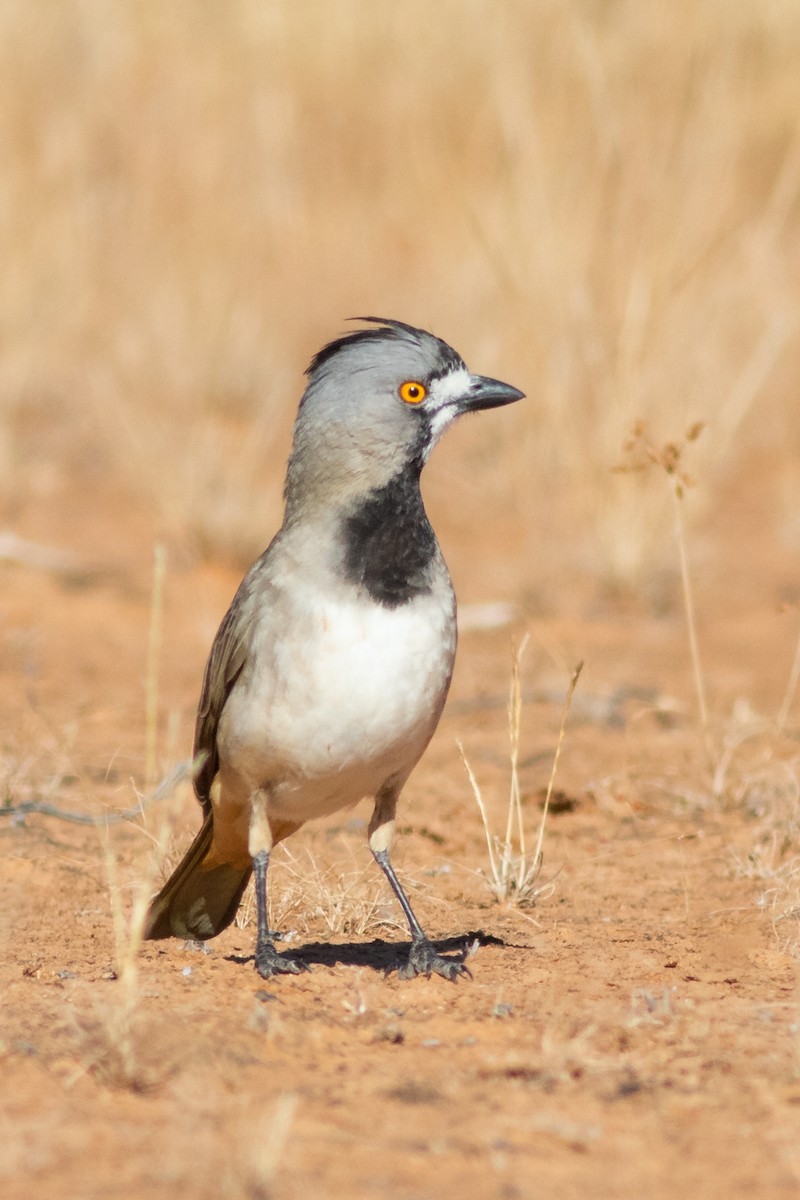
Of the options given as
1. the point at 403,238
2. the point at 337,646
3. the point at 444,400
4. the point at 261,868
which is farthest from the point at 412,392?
the point at 403,238

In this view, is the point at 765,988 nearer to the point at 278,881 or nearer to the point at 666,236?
the point at 278,881

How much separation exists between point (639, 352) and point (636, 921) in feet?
15.5

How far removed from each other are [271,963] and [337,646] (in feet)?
3.02

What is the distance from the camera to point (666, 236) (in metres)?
9.20

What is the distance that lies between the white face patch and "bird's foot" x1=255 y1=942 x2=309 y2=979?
162 centimetres

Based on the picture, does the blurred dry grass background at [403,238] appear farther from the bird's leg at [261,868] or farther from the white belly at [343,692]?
the bird's leg at [261,868]

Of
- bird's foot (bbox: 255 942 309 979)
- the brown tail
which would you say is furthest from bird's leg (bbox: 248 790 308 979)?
the brown tail

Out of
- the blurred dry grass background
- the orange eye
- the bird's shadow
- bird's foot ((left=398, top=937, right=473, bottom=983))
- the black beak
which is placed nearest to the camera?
bird's foot ((left=398, top=937, right=473, bottom=983))

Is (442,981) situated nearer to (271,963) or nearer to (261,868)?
(271,963)

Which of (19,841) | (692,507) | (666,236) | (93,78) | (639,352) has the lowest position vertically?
(19,841)

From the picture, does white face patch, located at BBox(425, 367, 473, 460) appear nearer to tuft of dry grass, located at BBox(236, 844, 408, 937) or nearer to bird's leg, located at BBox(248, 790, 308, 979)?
bird's leg, located at BBox(248, 790, 308, 979)

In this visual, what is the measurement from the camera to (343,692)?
14.3 ft

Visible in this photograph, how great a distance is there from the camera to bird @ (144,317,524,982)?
14.5 feet

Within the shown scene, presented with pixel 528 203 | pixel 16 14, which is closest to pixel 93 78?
pixel 16 14
